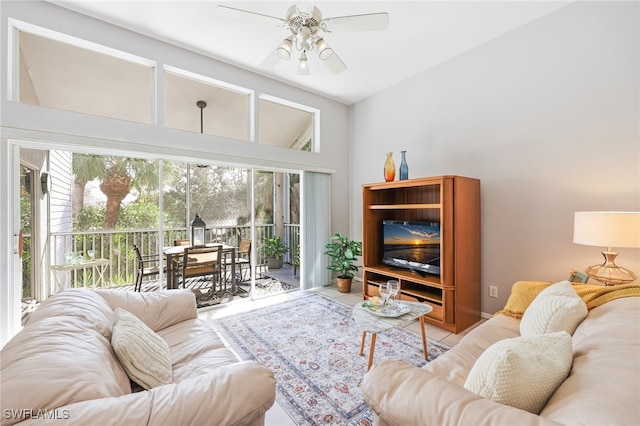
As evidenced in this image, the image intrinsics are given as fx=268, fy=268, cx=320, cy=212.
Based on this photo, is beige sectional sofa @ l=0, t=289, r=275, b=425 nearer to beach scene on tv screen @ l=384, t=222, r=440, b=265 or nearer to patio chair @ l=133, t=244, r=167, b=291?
patio chair @ l=133, t=244, r=167, b=291

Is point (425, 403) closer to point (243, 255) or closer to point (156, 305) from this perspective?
point (156, 305)

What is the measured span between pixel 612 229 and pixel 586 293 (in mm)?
464

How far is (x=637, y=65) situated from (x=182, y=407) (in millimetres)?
3606

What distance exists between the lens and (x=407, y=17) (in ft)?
8.29

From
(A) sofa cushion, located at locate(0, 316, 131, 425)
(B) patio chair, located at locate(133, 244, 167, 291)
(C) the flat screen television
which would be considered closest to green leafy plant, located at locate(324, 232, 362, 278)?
(C) the flat screen television

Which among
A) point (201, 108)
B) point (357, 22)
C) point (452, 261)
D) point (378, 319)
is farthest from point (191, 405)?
point (201, 108)

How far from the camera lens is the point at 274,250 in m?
4.26

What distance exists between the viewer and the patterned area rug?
1.67 m

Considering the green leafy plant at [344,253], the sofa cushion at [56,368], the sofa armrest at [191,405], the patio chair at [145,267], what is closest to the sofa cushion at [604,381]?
the sofa armrest at [191,405]

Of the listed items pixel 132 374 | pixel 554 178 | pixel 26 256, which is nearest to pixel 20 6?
pixel 26 256

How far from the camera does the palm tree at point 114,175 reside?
2.72m

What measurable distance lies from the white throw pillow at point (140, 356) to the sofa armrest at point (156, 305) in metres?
0.54

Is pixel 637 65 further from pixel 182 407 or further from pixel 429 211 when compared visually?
pixel 182 407

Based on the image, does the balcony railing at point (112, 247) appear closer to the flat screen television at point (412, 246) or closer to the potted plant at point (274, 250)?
the potted plant at point (274, 250)
